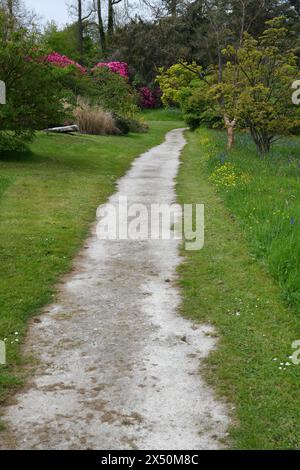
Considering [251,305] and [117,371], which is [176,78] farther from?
[117,371]

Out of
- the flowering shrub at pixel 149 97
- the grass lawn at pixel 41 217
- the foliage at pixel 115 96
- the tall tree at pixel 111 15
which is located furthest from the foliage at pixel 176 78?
the tall tree at pixel 111 15

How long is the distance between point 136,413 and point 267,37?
15.5 m

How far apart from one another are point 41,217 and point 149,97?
3819 cm

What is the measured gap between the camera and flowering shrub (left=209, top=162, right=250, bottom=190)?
10.5 metres

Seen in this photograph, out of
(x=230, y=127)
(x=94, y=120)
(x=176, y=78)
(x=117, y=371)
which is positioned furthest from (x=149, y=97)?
(x=117, y=371)

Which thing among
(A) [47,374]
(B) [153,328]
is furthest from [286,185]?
(A) [47,374]

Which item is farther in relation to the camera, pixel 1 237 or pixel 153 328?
pixel 1 237

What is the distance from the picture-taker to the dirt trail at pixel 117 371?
325 cm

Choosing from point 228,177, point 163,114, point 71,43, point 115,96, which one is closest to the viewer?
point 228,177

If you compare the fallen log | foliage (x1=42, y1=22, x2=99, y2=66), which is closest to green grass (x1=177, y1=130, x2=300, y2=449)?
the fallen log

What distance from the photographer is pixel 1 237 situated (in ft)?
24.3

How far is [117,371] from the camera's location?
159 inches

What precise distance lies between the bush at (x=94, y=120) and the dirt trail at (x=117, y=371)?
18585 mm

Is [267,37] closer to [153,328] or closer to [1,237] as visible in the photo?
[1,237]
